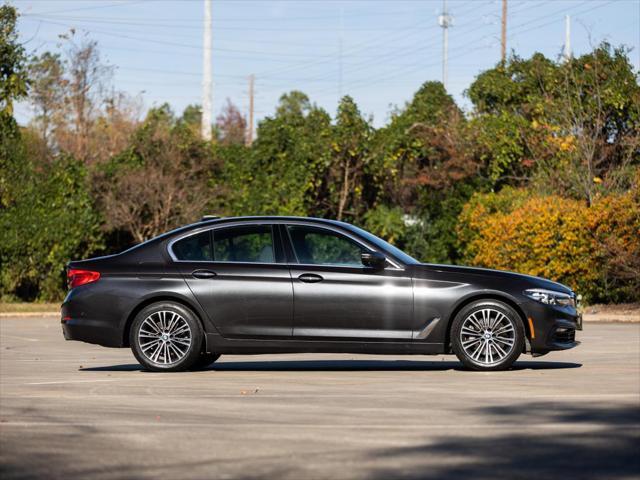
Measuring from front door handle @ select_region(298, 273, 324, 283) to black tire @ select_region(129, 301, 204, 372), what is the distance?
3.89ft

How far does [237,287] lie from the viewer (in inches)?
501

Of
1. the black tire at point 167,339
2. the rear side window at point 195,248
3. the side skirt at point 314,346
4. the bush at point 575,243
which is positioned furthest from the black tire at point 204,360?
the bush at point 575,243

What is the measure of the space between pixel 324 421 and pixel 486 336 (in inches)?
173

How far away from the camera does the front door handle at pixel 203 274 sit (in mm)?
12797

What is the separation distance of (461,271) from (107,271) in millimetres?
3757

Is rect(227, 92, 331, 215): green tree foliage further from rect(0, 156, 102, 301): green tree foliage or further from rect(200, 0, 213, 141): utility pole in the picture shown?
rect(200, 0, 213, 141): utility pole

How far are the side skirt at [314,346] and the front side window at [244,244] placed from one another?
871 millimetres

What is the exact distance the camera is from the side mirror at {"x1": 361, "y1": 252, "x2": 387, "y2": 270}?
1262 cm

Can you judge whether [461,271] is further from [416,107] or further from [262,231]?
[416,107]

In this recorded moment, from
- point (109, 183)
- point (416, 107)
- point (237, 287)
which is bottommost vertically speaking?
point (237, 287)

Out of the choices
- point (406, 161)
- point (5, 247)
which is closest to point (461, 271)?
point (5, 247)

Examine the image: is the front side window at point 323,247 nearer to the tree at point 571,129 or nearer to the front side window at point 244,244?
the front side window at point 244,244

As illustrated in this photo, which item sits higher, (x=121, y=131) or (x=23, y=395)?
(x=121, y=131)

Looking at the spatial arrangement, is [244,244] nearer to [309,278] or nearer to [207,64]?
[309,278]
